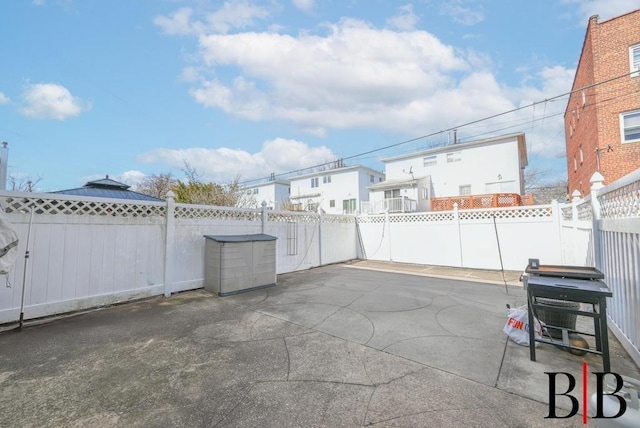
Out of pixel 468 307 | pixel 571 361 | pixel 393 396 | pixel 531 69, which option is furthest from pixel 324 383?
pixel 531 69

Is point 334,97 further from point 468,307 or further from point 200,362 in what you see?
point 200,362

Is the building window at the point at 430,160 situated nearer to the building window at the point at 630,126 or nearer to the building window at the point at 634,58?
the building window at the point at 630,126

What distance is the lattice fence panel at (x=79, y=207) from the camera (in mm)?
4223

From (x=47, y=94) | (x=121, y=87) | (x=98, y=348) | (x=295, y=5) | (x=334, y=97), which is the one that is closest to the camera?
(x=98, y=348)

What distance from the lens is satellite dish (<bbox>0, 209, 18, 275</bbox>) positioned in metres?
3.29

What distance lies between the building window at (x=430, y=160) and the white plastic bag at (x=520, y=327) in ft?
63.6

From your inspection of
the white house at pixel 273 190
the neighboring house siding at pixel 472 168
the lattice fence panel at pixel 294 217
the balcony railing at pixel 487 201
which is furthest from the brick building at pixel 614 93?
the white house at pixel 273 190

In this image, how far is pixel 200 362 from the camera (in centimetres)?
288

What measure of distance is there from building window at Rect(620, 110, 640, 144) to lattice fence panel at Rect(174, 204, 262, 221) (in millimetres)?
12993

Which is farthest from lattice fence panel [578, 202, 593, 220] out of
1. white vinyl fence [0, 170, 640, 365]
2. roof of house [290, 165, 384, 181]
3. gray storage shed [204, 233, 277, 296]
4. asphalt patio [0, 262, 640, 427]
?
roof of house [290, 165, 384, 181]

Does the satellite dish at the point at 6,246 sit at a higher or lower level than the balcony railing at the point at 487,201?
lower

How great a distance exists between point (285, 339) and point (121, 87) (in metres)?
8.85

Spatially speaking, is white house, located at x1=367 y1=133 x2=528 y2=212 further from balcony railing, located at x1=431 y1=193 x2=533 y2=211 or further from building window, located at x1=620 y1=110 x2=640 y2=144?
building window, located at x1=620 y1=110 x2=640 y2=144

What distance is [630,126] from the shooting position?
Result: 9.73m
